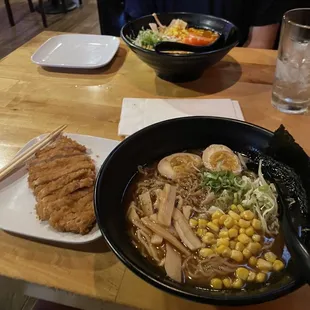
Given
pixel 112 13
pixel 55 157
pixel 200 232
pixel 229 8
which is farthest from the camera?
pixel 112 13

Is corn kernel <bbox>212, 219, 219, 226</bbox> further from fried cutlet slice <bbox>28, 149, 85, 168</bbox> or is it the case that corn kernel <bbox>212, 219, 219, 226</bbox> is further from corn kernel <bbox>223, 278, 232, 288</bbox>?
fried cutlet slice <bbox>28, 149, 85, 168</bbox>

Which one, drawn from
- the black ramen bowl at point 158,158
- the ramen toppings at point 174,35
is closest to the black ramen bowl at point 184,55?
the ramen toppings at point 174,35

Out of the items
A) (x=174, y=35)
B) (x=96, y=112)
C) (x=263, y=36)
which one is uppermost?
(x=174, y=35)

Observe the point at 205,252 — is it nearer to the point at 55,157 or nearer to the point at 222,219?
the point at 222,219

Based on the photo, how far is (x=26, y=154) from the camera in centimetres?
111

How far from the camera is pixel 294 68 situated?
54.0 inches

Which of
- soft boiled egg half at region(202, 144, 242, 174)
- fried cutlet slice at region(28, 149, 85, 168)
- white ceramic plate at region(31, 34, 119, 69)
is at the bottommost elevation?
white ceramic plate at region(31, 34, 119, 69)

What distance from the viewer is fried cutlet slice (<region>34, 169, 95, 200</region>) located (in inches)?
38.7

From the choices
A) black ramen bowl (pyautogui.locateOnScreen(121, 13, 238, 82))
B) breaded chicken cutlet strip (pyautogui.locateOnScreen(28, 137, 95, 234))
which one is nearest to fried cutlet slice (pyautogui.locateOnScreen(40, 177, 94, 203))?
breaded chicken cutlet strip (pyautogui.locateOnScreen(28, 137, 95, 234))

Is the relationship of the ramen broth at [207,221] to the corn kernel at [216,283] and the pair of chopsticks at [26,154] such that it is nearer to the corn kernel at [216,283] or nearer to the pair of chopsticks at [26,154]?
the corn kernel at [216,283]

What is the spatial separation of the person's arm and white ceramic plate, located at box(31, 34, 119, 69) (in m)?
1.00

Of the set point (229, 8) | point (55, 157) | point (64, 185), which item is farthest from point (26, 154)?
point (229, 8)

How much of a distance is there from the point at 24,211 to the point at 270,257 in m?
0.60

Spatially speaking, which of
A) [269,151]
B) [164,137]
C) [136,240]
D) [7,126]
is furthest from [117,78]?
[136,240]
